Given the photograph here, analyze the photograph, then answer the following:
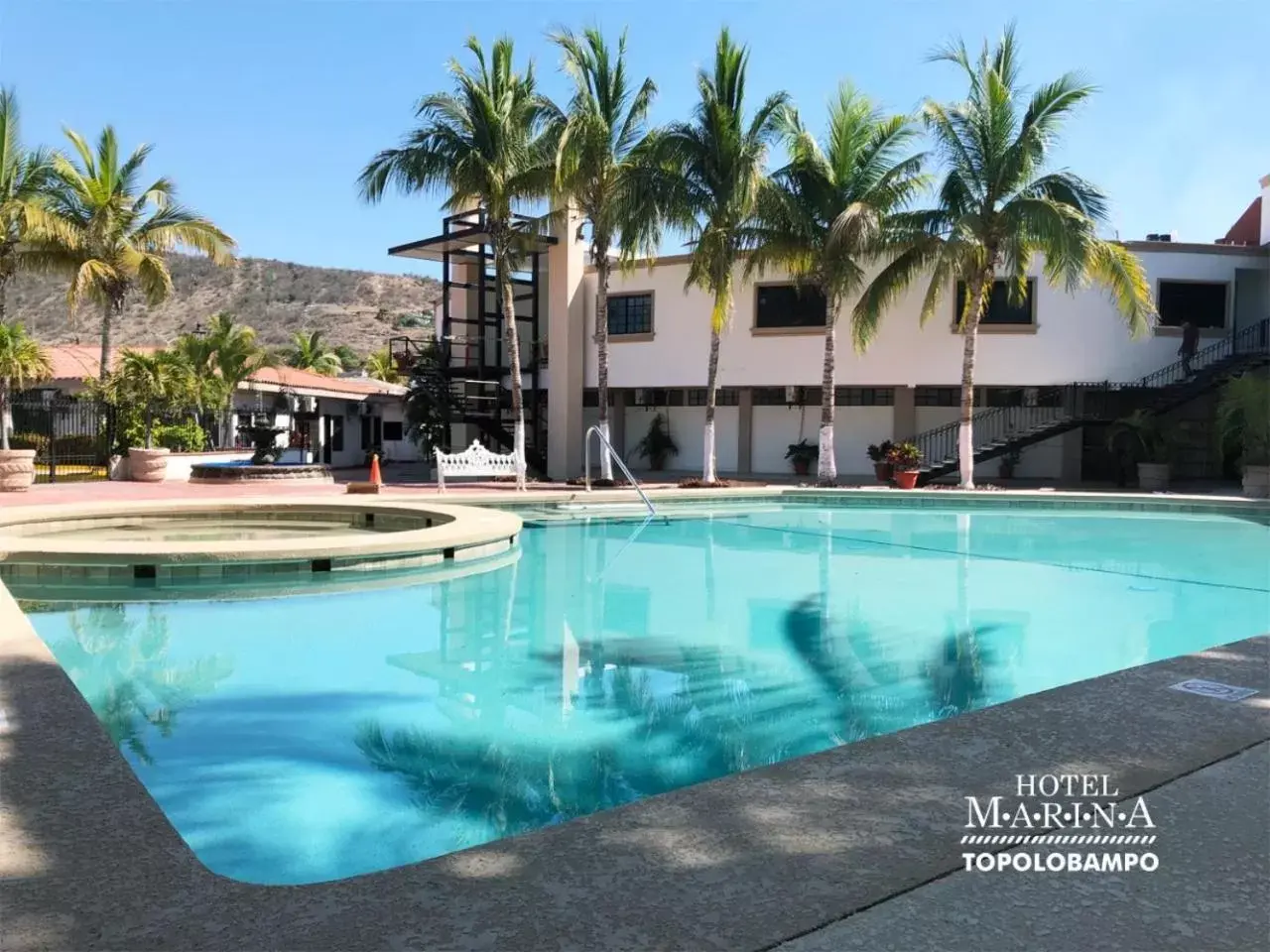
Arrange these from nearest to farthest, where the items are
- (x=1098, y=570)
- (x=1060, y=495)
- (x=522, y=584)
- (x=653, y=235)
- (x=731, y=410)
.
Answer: (x=522, y=584)
(x=1098, y=570)
(x=1060, y=495)
(x=653, y=235)
(x=731, y=410)

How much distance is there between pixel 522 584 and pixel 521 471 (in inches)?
433

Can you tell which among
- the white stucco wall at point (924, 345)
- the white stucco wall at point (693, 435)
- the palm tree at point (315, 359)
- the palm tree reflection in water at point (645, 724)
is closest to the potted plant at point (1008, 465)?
the white stucco wall at point (924, 345)

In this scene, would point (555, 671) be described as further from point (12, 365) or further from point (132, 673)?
point (12, 365)

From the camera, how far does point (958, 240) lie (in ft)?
67.7

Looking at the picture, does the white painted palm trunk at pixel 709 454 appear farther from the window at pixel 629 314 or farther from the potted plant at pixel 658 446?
the potted plant at pixel 658 446

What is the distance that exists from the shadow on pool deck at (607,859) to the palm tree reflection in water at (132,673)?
167cm

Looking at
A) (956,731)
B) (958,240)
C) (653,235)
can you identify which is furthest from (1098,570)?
(653,235)

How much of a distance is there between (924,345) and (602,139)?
10.4 m

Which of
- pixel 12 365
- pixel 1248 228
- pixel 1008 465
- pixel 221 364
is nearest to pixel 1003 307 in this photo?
pixel 1008 465

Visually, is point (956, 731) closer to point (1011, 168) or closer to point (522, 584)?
point (522, 584)

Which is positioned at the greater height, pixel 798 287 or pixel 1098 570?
pixel 798 287

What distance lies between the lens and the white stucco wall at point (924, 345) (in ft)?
82.5

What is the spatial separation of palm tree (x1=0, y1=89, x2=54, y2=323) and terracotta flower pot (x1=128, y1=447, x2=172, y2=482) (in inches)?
168

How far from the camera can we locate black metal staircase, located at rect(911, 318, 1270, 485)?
78.9 feet
